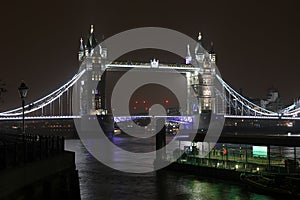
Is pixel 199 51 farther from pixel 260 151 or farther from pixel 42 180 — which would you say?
pixel 42 180

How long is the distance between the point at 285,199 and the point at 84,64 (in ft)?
270

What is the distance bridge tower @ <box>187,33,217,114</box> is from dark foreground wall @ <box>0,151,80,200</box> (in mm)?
83214

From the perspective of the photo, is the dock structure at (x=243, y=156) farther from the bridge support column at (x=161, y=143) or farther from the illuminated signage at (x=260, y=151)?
the bridge support column at (x=161, y=143)

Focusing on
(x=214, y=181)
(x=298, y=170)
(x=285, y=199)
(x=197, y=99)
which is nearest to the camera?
(x=285, y=199)

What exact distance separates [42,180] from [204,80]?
307ft

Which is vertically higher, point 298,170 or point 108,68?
point 108,68

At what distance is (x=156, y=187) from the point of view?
80.9 ft

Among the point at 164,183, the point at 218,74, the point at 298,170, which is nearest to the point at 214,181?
the point at 164,183

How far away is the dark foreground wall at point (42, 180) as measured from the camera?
Result: 10.9m

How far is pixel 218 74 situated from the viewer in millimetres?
109625

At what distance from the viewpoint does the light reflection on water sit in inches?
855

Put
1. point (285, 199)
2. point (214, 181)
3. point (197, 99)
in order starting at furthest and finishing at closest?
1. point (197, 99)
2. point (214, 181)
3. point (285, 199)

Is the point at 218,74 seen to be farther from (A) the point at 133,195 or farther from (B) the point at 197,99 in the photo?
(A) the point at 133,195

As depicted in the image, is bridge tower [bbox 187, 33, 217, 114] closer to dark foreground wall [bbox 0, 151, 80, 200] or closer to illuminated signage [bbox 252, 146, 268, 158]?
illuminated signage [bbox 252, 146, 268, 158]
